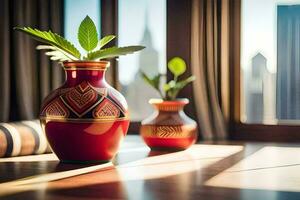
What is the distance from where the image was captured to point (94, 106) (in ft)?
3.53

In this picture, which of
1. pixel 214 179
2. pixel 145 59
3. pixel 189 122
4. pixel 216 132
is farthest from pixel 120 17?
pixel 214 179

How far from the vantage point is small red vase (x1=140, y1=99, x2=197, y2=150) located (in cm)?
138

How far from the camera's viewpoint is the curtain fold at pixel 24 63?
7.22ft

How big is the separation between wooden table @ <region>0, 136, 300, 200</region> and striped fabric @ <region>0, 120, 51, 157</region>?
3 cm

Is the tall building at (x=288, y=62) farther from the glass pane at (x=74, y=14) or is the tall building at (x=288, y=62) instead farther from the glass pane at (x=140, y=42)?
the glass pane at (x=74, y=14)

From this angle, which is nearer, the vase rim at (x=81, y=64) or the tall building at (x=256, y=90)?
the vase rim at (x=81, y=64)

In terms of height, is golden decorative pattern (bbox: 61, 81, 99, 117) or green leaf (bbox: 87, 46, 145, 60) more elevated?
green leaf (bbox: 87, 46, 145, 60)

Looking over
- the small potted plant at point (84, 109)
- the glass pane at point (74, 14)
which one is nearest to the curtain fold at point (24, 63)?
the glass pane at point (74, 14)

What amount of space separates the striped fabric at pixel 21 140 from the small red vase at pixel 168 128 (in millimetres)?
318

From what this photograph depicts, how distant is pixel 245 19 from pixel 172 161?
43.2 inches

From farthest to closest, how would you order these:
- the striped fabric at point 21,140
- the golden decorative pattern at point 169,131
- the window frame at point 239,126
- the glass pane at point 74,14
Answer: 1. the glass pane at point 74,14
2. the window frame at point 239,126
3. the golden decorative pattern at point 169,131
4. the striped fabric at point 21,140

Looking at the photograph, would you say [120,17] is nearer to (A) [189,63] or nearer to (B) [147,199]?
(A) [189,63]

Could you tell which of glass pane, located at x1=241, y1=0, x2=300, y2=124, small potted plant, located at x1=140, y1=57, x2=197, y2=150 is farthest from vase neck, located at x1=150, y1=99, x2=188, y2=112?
glass pane, located at x1=241, y1=0, x2=300, y2=124

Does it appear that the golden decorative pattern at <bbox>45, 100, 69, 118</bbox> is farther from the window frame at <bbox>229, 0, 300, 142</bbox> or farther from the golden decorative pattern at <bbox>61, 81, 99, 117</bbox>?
the window frame at <bbox>229, 0, 300, 142</bbox>
